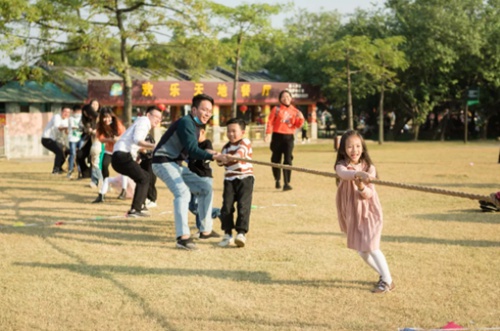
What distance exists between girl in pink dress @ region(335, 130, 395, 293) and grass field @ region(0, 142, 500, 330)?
25 cm

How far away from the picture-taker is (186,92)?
36.0 meters

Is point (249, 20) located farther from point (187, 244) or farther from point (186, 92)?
point (187, 244)

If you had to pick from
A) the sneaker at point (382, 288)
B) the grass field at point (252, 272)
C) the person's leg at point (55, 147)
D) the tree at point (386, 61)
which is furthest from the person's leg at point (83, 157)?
the tree at point (386, 61)

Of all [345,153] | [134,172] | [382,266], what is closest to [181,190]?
[134,172]

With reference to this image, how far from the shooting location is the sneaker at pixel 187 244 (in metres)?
7.88

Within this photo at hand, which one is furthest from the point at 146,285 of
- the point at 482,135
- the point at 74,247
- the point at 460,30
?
the point at 482,135

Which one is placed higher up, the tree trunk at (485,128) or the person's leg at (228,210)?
the tree trunk at (485,128)

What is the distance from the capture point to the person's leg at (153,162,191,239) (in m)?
7.95

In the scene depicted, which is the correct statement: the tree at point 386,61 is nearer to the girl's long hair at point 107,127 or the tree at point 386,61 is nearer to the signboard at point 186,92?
the signboard at point 186,92

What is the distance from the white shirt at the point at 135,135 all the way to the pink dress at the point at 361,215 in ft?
13.5

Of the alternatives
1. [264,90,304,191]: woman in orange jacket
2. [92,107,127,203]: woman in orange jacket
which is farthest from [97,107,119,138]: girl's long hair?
[264,90,304,191]: woman in orange jacket

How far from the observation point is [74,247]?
8148 mm

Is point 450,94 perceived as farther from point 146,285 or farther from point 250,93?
point 146,285

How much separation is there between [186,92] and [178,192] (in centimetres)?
2841
